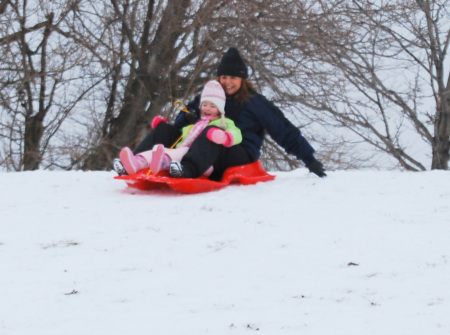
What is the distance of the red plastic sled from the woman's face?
614 mm

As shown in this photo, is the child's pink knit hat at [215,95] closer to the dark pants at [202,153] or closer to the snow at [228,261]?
the dark pants at [202,153]

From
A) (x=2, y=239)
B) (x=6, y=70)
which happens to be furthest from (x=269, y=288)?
(x=6, y=70)

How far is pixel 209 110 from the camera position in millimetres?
5406

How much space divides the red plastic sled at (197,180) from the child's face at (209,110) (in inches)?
16.8

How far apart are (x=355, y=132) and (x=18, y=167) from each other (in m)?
6.50

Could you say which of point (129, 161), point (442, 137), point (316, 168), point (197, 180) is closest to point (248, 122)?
point (316, 168)

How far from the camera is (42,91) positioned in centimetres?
1300

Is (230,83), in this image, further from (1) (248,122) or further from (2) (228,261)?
(2) (228,261)

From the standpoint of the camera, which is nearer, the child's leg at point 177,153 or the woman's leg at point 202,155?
the woman's leg at point 202,155

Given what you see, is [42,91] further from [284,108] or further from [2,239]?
[2,239]

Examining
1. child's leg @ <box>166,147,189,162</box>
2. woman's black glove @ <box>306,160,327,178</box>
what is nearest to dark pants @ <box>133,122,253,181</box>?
child's leg @ <box>166,147,189,162</box>

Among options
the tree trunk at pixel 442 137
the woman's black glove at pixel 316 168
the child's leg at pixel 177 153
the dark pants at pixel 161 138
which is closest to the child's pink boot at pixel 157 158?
the child's leg at pixel 177 153

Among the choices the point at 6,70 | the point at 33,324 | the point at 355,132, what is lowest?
the point at 33,324

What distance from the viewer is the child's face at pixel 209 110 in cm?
540
